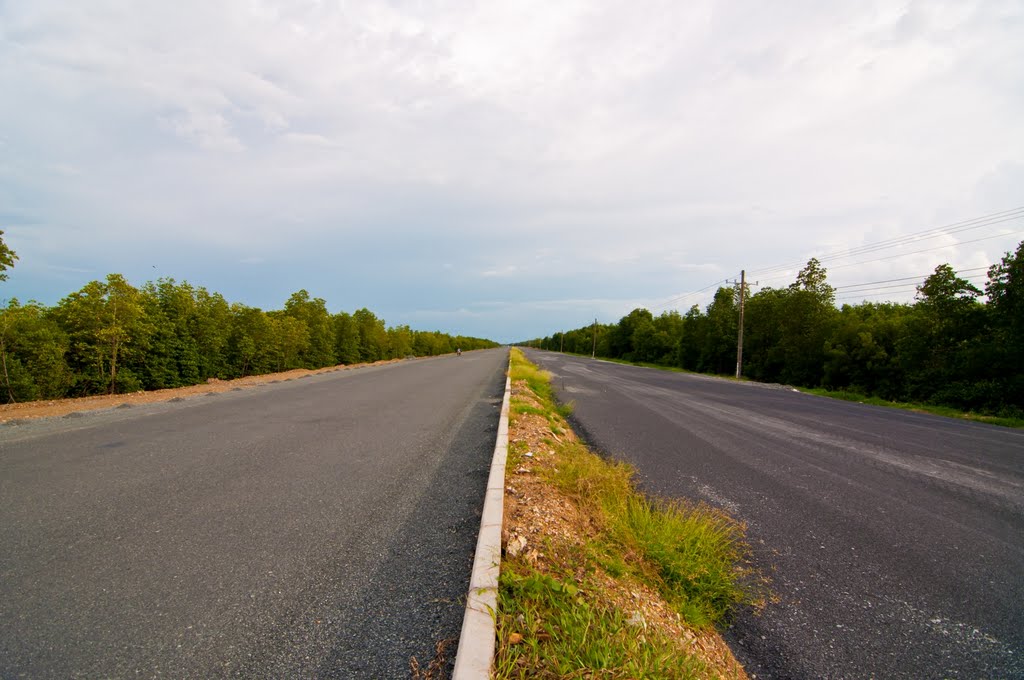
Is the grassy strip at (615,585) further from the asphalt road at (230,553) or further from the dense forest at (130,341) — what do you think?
the dense forest at (130,341)

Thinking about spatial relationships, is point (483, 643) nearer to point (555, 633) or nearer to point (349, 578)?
point (555, 633)

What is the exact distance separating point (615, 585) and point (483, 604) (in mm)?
918

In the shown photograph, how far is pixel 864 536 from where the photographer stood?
152 inches

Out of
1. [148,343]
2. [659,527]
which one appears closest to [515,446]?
[659,527]

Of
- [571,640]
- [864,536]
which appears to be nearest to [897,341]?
[864,536]

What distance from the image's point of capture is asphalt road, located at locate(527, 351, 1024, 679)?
2385 millimetres

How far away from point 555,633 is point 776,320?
38.8m

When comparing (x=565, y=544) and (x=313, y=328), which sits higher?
(x=313, y=328)

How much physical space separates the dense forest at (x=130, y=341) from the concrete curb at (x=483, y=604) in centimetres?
1281

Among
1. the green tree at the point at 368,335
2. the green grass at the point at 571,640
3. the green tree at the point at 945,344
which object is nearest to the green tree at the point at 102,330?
the green grass at the point at 571,640

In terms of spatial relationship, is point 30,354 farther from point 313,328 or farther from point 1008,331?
point 1008,331

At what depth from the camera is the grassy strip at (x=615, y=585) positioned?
1988 mm

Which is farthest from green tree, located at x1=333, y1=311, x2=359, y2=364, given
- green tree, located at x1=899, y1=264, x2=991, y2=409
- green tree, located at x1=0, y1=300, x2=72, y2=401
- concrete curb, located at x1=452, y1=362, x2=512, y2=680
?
green tree, located at x1=899, y1=264, x2=991, y2=409

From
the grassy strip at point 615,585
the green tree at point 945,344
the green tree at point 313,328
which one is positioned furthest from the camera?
the green tree at point 313,328
